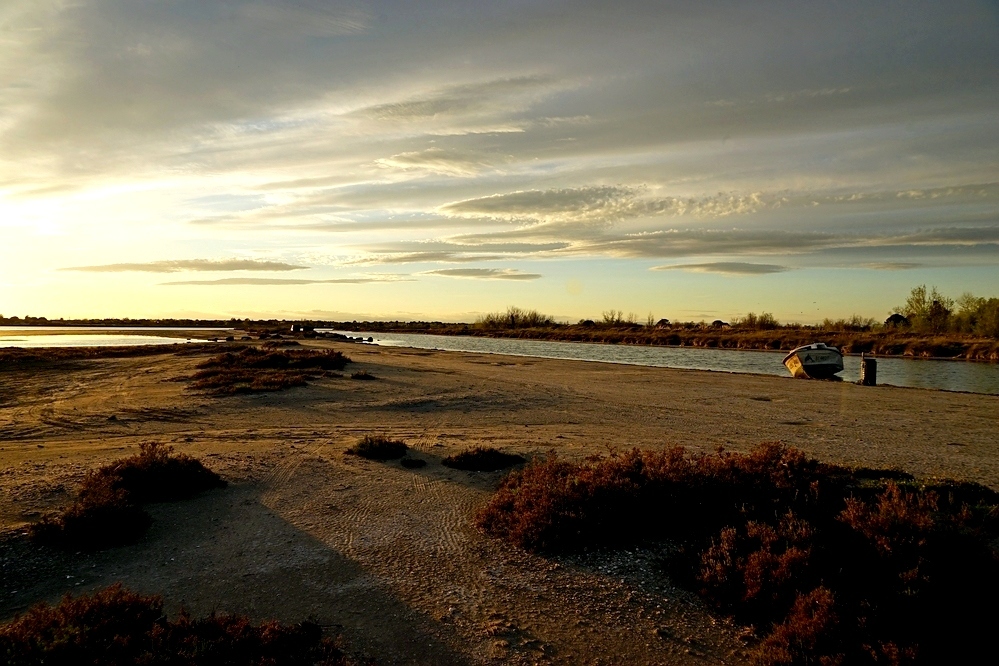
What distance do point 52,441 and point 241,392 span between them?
7.76m

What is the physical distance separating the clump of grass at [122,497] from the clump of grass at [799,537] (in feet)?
14.9

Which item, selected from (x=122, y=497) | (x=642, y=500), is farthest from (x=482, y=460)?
(x=122, y=497)

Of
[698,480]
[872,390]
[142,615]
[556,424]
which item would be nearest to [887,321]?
[872,390]

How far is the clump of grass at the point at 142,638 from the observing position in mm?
4250

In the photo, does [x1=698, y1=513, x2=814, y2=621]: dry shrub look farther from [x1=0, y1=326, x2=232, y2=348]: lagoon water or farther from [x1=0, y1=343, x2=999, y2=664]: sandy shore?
[x1=0, y1=326, x2=232, y2=348]: lagoon water

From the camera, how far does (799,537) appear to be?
6402 millimetres

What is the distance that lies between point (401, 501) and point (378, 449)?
312cm

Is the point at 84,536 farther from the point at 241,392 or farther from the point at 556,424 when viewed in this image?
the point at 241,392

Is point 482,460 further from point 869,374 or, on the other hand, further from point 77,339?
point 77,339

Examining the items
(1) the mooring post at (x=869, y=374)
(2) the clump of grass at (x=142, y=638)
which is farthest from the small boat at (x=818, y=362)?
(2) the clump of grass at (x=142, y=638)

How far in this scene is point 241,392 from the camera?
21781 mm

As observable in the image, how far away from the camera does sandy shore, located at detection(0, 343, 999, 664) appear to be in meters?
5.81

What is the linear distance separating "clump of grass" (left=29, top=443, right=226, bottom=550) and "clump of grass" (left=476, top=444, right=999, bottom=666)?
455 cm

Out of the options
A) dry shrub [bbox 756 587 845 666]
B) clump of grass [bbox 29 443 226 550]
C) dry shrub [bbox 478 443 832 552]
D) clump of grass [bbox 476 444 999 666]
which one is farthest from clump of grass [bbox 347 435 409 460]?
dry shrub [bbox 756 587 845 666]
